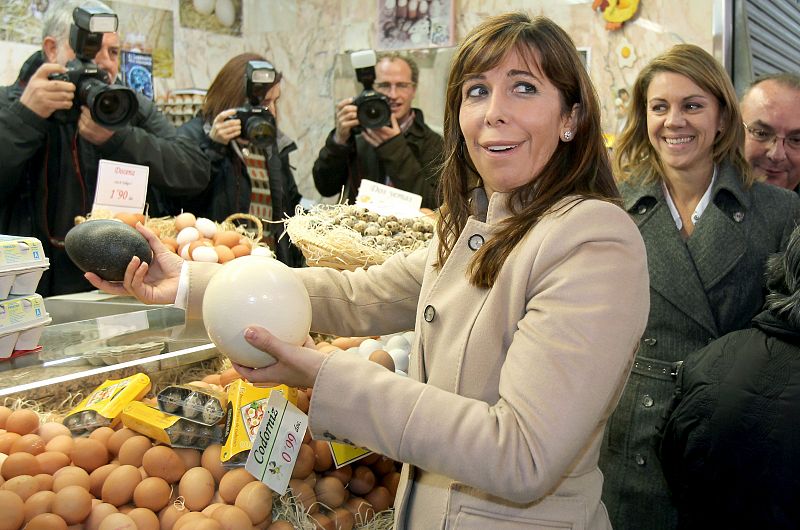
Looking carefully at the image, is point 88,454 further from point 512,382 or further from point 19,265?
point 512,382

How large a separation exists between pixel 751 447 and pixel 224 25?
13.4 feet

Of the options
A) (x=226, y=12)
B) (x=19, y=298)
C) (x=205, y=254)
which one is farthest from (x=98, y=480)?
(x=226, y=12)

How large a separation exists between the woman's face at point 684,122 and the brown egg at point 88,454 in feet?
5.35

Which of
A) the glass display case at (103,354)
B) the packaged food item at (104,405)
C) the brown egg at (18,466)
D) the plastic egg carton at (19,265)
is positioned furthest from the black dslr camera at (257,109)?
the brown egg at (18,466)

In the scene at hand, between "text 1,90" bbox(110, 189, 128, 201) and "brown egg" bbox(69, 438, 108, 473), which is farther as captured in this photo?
"text 1,90" bbox(110, 189, 128, 201)

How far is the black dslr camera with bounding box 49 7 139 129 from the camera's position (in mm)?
2434

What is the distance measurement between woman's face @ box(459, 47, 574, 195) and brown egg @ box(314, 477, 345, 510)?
2.26 feet

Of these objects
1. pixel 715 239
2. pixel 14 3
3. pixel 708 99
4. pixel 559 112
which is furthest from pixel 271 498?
pixel 14 3

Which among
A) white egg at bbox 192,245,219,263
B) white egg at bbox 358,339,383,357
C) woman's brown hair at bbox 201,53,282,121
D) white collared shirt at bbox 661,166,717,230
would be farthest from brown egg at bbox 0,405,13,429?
woman's brown hair at bbox 201,53,282,121

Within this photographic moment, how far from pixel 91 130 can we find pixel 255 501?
1.95 metres

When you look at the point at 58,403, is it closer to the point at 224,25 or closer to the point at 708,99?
the point at 708,99

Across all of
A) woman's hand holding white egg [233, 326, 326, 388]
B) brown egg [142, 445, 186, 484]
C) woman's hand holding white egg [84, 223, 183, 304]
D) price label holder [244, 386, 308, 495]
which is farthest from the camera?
woman's hand holding white egg [84, 223, 183, 304]

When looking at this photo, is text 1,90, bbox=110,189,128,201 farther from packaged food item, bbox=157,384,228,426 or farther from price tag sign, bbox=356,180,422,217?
packaged food item, bbox=157,384,228,426

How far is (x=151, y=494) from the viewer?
1330 millimetres
